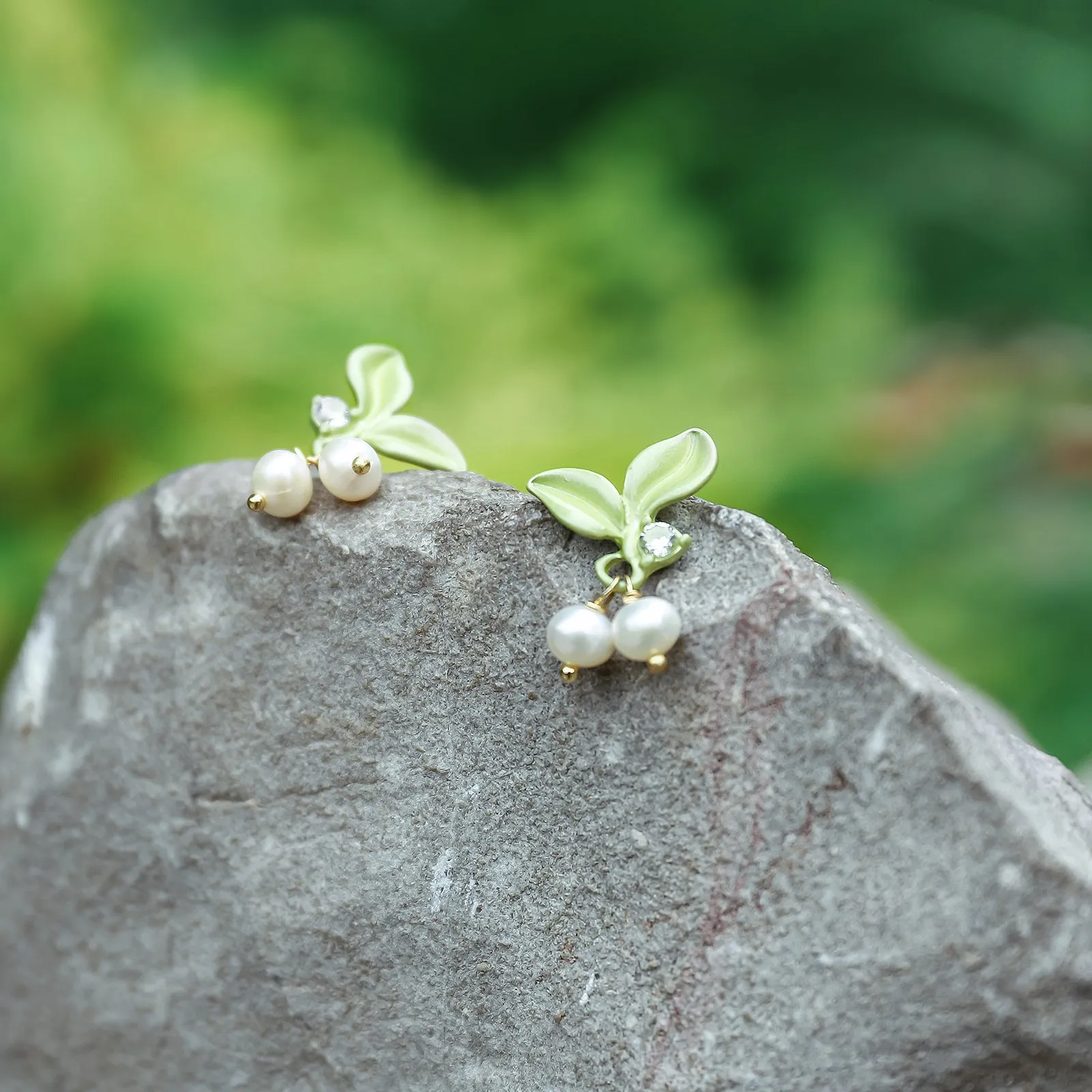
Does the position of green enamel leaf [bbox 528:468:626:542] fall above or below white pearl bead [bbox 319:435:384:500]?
below

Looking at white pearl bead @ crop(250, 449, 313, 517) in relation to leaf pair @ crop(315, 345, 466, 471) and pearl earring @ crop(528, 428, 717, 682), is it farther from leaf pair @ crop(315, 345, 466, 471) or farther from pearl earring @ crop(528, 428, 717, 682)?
pearl earring @ crop(528, 428, 717, 682)

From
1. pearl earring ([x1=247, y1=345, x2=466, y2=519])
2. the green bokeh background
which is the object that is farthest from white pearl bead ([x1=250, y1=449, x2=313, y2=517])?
the green bokeh background

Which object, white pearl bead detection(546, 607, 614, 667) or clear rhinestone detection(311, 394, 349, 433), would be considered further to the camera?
clear rhinestone detection(311, 394, 349, 433)

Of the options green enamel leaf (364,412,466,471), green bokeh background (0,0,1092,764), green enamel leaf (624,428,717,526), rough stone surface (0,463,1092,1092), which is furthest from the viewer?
green bokeh background (0,0,1092,764)

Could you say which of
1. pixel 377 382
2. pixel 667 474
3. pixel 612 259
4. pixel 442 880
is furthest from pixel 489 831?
pixel 612 259

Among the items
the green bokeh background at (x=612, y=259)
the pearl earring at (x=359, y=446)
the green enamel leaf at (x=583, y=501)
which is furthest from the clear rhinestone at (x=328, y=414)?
the green bokeh background at (x=612, y=259)

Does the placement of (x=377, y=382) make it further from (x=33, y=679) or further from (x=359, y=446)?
(x=33, y=679)
